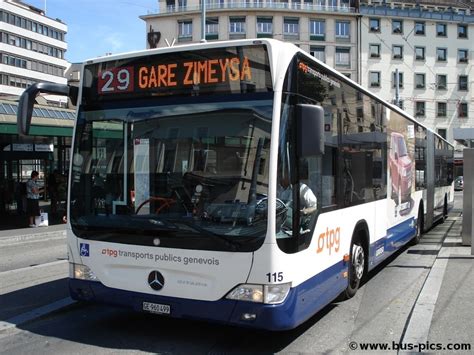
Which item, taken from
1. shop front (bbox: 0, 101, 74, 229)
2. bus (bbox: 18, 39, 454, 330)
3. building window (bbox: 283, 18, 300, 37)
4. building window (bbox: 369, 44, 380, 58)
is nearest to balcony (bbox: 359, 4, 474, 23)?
building window (bbox: 369, 44, 380, 58)

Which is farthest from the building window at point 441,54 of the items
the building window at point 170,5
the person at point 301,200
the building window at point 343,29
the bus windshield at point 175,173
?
the bus windshield at point 175,173

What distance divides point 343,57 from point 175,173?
64.6 m

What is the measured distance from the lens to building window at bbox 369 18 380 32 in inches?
2625

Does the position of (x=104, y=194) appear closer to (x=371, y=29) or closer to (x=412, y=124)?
(x=412, y=124)

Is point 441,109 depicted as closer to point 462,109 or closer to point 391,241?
point 462,109

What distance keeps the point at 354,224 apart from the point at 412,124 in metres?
5.36

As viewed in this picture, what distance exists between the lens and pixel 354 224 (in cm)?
632

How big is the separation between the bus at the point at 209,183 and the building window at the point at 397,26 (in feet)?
220

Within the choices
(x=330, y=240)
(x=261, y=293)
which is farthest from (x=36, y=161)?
(x=261, y=293)

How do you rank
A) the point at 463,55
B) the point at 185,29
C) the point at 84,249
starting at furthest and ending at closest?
the point at 463,55 → the point at 185,29 → the point at 84,249

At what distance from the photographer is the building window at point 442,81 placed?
6638 cm

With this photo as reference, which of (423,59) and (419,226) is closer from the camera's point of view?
(419,226)

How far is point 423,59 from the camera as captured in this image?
66.5m

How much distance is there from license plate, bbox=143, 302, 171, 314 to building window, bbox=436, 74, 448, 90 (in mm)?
68134
